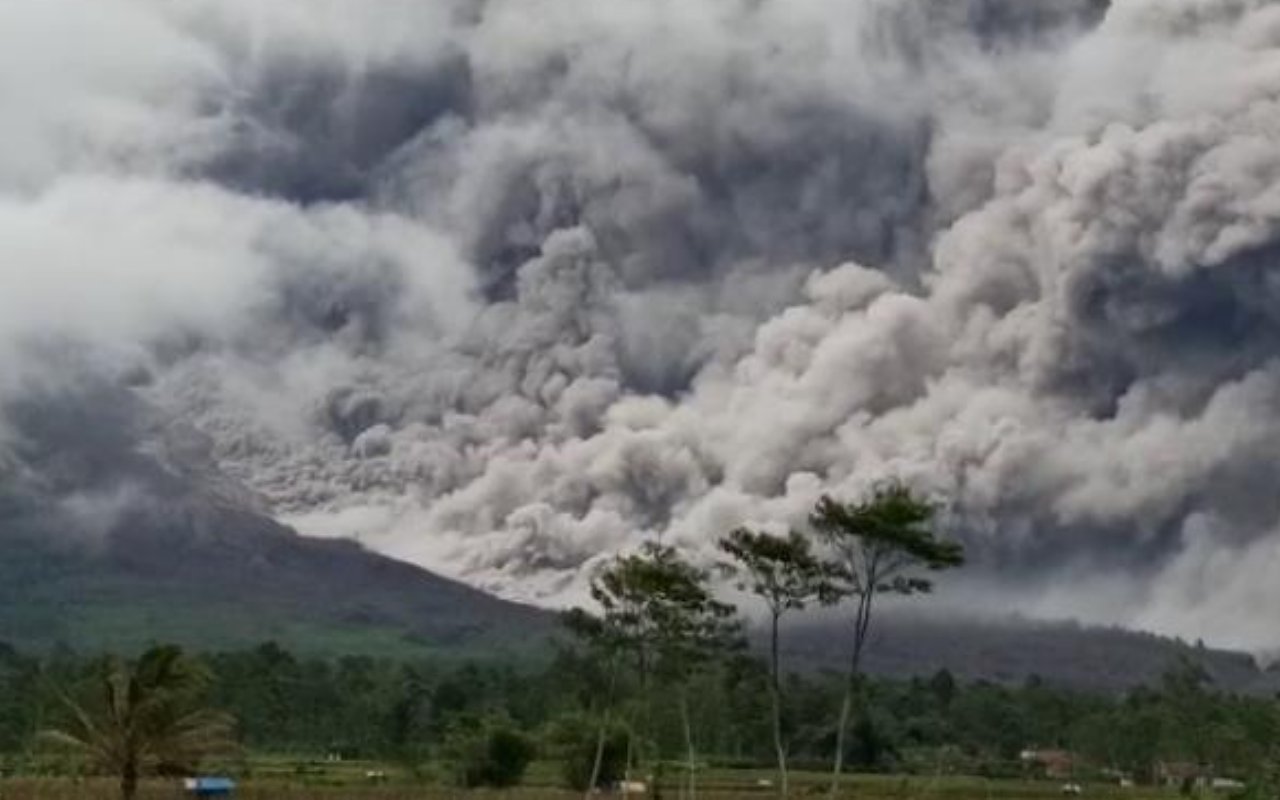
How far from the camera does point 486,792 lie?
2454 inches

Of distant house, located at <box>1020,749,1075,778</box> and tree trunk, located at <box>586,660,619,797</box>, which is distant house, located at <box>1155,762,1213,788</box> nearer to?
distant house, located at <box>1020,749,1075,778</box>

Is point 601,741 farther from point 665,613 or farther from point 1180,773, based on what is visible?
point 1180,773

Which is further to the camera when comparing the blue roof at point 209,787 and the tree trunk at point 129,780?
the blue roof at point 209,787

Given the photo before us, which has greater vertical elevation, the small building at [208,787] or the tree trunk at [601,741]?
the tree trunk at [601,741]

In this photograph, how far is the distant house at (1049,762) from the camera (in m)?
112

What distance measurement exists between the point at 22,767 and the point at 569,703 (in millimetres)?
33709

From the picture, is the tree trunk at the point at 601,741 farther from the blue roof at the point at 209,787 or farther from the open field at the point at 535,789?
the blue roof at the point at 209,787

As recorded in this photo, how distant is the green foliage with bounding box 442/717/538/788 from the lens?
7450cm

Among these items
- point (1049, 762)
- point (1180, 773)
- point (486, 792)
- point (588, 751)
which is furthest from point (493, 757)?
point (1049, 762)

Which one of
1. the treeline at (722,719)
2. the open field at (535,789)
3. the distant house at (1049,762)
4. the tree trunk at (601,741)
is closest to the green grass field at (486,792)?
the open field at (535,789)

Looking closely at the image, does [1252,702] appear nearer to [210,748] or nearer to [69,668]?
[69,668]

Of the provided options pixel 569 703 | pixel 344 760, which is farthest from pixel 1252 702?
pixel 344 760

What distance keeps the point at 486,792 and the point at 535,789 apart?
24.6 feet

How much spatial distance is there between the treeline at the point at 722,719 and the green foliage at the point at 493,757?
20.4ft
